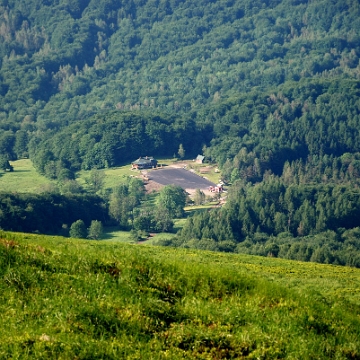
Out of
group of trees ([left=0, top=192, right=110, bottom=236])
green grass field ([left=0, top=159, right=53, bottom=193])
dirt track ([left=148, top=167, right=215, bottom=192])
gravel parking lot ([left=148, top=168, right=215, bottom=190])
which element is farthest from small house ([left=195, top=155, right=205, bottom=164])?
group of trees ([left=0, top=192, right=110, bottom=236])

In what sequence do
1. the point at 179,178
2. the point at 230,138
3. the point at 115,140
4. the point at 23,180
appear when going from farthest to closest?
the point at 230,138 < the point at 115,140 < the point at 179,178 < the point at 23,180

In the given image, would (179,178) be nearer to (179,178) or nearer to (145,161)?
(179,178)

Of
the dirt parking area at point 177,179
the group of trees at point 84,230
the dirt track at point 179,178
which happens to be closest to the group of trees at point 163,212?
the group of trees at point 84,230

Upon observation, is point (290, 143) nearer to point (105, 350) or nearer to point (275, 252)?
point (275, 252)

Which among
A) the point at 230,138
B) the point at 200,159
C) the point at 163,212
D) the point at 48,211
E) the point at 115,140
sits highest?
the point at 230,138

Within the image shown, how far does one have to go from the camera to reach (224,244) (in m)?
54.2

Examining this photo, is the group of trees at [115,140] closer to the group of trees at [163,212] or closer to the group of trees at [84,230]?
the group of trees at [163,212]

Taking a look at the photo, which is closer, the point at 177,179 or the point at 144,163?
the point at 177,179

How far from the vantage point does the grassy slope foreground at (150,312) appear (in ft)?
43.6

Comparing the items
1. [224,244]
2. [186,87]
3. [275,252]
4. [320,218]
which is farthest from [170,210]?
[186,87]

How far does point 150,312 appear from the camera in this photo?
14.5m

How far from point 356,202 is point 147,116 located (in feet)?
201

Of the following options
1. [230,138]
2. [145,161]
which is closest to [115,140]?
[145,161]

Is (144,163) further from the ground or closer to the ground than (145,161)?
closer to the ground
